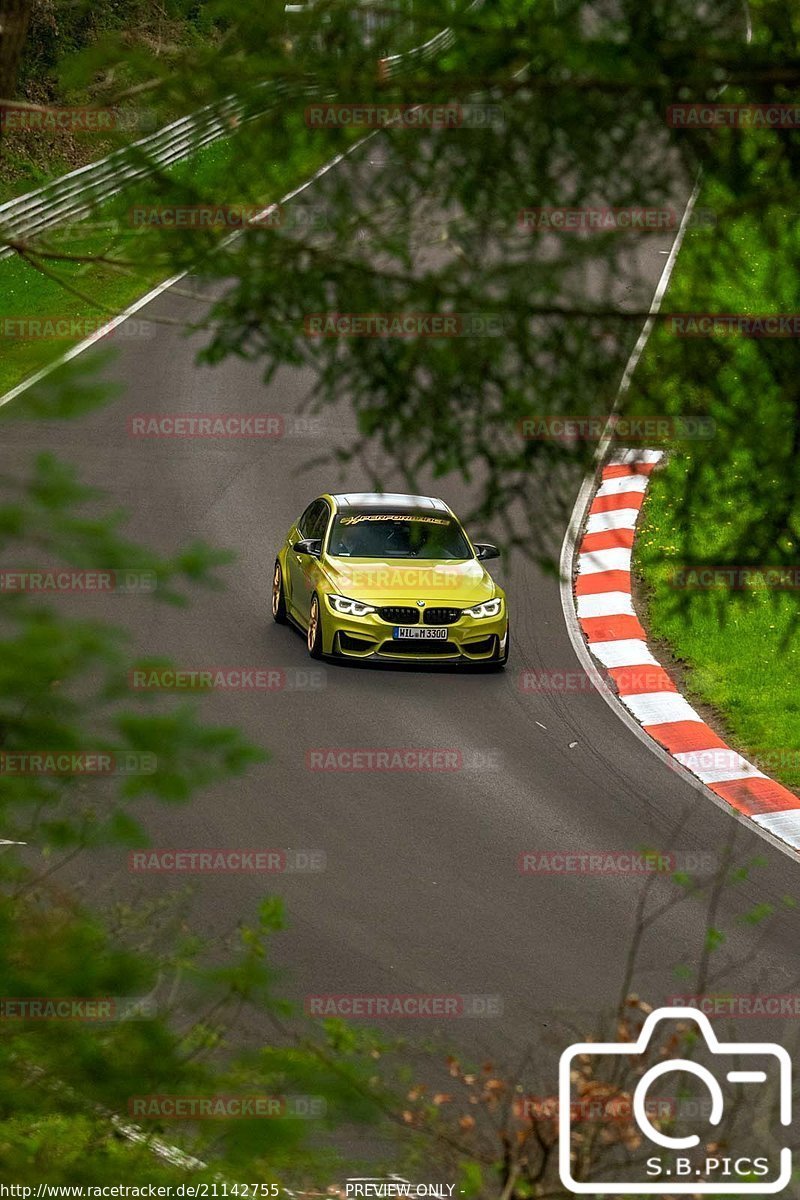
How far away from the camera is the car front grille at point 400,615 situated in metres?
15.3

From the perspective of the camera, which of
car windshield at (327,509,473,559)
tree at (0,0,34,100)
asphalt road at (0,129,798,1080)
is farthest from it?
car windshield at (327,509,473,559)

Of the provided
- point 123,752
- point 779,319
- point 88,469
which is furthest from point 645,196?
point 88,469

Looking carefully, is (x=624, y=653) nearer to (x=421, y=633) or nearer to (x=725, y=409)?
(x=421, y=633)

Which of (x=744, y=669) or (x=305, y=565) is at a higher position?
(x=305, y=565)

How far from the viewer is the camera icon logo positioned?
17.1 feet

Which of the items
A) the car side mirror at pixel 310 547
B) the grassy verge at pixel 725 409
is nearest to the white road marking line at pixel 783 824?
the car side mirror at pixel 310 547

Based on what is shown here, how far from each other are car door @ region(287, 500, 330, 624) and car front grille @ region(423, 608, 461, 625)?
1.22 meters

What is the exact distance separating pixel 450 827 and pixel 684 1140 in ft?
17.0

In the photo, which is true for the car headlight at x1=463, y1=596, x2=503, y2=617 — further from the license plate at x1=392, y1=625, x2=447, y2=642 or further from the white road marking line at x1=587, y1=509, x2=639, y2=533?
the white road marking line at x1=587, y1=509, x2=639, y2=533

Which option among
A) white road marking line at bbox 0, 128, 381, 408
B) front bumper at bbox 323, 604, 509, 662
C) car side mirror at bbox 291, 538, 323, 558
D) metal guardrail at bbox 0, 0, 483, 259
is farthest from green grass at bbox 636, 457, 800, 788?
metal guardrail at bbox 0, 0, 483, 259

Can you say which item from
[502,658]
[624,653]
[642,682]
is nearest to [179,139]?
[502,658]

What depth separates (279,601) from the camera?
16.8m

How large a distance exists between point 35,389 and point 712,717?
38.7 feet

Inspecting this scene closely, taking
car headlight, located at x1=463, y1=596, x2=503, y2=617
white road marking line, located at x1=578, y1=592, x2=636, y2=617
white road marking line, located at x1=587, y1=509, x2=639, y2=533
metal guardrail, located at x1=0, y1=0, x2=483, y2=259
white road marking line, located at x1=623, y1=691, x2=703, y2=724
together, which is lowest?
white road marking line, located at x1=587, y1=509, x2=639, y2=533
